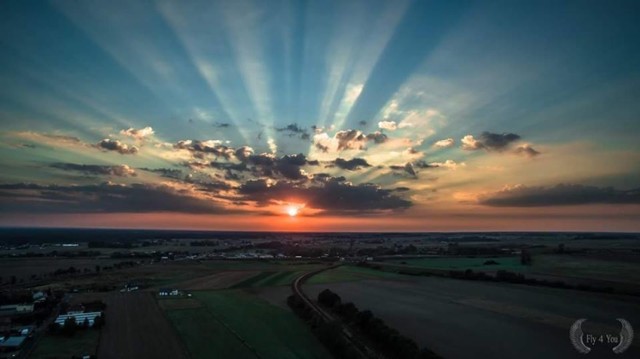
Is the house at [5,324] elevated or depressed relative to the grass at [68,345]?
elevated

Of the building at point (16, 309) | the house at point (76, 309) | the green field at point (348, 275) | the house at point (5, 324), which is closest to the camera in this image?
the house at point (5, 324)

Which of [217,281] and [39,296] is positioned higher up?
[217,281]

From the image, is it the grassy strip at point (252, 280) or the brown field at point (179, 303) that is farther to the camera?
the grassy strip at point (252, 280)

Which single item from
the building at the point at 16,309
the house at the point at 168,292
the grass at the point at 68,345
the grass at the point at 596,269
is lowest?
the grass at the point at 68,345

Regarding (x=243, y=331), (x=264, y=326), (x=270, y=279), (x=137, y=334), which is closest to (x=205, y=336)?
(x=243, y=331)

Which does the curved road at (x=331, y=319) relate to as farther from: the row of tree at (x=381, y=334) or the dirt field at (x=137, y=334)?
the dirt field at (x=137, y=334)

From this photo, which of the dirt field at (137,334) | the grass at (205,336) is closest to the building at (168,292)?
the dirt field at (137,334)

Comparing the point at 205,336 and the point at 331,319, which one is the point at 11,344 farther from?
the point at 331,319

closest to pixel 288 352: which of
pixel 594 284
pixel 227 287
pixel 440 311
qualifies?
pixel 440 311
